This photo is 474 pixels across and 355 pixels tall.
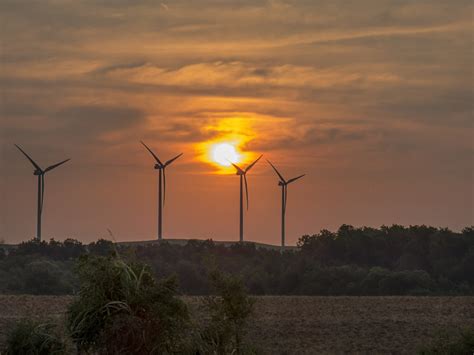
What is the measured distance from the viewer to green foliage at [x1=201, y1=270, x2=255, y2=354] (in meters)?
37.5

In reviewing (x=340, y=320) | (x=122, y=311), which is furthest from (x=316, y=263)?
(x=122, y=311)

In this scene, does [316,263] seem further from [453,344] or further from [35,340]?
[35,340]

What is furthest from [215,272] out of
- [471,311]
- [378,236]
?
[378,236]

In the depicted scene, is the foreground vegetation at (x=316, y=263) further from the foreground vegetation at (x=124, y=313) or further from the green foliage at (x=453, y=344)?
the foreground vegetation at (x=124, y=313)

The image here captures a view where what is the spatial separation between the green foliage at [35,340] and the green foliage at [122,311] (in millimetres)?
2028

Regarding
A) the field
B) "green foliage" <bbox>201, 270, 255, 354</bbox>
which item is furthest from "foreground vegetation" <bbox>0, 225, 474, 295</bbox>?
"green foliage" <bbox>201, 270, 255, 354</bbox>

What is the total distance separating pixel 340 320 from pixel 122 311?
49917mm

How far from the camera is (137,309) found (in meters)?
30.5

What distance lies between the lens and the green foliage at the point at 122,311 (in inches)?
1180

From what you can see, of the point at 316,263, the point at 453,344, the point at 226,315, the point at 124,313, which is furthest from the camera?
the point at 316,263

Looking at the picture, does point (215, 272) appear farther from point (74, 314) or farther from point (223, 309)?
point (74, 314)

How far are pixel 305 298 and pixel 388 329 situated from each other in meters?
12.8

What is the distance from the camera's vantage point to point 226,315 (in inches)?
1709

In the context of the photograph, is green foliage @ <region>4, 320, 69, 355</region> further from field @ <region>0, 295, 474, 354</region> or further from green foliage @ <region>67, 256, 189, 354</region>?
field @ <region>0, 295, 474, 354</region>
